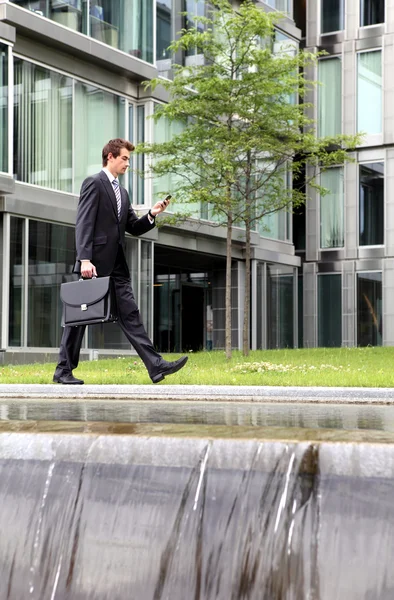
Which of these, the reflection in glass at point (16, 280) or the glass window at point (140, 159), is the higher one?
the glass window at point (140, 159)

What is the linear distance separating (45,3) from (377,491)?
18937 millimetres

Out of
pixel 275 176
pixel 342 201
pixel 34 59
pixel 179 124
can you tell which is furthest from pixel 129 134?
pixel 342 201

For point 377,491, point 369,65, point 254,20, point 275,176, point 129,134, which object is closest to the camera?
point 377,491

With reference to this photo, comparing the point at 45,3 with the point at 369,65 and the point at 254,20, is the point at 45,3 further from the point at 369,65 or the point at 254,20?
the point at 369,65

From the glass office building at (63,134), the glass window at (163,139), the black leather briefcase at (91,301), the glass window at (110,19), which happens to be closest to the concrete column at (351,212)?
the glass office building at (63,134)

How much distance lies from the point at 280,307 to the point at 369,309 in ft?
9.98

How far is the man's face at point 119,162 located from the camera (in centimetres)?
899

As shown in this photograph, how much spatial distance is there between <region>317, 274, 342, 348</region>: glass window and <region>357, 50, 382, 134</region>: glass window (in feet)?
17.5

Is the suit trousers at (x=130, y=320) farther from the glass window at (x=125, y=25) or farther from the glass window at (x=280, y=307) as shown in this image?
the glass window at (x=280, y=307)

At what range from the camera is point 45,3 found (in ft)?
69.4

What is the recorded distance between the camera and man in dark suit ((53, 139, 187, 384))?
8992 mm

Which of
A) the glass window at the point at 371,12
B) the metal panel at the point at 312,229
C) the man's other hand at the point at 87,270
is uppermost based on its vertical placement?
the glass window at the point at 371,12

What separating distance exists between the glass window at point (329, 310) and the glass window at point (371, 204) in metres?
1.81

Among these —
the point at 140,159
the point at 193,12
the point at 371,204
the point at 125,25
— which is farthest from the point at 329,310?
the point at 125,25
